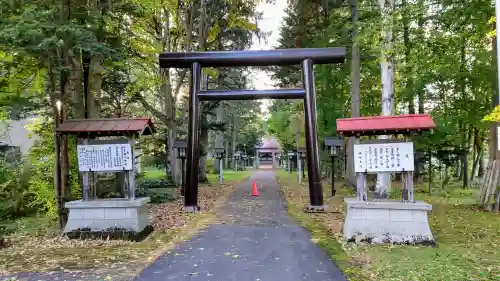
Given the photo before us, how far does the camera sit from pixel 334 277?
17.5ft

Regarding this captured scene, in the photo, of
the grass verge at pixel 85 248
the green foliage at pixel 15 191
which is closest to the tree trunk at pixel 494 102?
the grass verge at pixel 85 248

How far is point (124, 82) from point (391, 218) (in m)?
12.7

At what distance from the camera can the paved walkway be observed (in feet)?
17.9

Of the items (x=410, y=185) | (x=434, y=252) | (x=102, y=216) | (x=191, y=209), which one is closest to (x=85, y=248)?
(x=102, y=216)

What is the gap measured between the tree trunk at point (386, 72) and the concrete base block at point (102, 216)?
23.5 ft

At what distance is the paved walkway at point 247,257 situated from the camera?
546cm

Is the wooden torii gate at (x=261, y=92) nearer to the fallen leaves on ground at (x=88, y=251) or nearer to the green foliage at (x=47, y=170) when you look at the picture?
the fallen leaves on ground at (x=88, y=251)

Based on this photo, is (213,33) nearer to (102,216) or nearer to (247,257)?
(102,216)

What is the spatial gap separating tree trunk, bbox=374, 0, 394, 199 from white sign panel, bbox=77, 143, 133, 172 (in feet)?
23.6

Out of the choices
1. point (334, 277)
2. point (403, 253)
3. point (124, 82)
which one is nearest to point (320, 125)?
point (124, 82)

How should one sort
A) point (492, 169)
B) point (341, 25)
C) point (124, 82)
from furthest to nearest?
point (124, 82)
point (341, 25)
point (492, 169)

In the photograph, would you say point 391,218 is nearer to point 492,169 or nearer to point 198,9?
point 492,169

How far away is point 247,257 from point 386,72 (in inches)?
316

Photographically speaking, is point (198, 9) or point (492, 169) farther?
point (198, 9)
